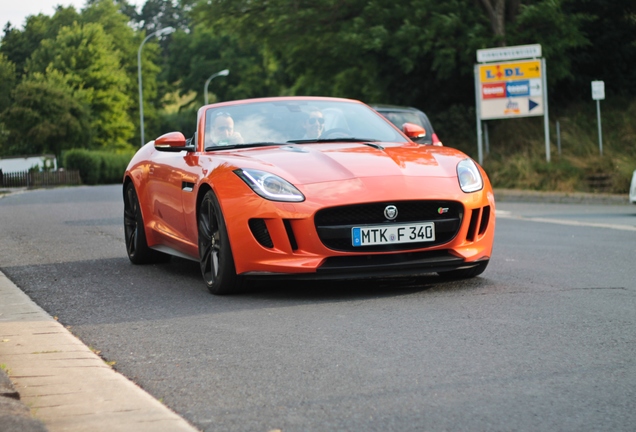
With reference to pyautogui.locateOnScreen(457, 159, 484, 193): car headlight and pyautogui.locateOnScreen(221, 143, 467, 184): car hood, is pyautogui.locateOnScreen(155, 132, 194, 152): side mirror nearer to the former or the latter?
pyautogui.locateOnScreen(221, 143, 467, 184): car hood

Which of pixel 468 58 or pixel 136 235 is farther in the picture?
pixel 468 58

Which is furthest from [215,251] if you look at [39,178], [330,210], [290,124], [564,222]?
[39,178]

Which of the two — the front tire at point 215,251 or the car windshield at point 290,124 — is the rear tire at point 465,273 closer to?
the car windshield at point 290,124

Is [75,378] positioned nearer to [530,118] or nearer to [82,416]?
[82,416]

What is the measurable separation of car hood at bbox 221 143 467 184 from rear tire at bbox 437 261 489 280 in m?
0.73

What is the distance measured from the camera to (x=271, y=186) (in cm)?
717

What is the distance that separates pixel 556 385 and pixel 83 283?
4778 mm

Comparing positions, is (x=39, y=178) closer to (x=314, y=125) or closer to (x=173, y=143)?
(x=173, y=143)

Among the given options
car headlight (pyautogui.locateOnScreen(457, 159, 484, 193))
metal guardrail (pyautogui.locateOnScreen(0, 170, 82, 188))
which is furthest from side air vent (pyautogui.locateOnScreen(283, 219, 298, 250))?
metal guardrail (pyautogui.locateOnScreen(0, 170, 82, 188))

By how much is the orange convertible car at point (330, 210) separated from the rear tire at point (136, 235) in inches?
52.5

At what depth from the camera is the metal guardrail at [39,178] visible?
198 feet

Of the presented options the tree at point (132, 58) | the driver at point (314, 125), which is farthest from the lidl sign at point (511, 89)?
the tree at point (132, 58)

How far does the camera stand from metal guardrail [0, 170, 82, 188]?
6050 centimetres

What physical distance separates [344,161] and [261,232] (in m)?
0.77
